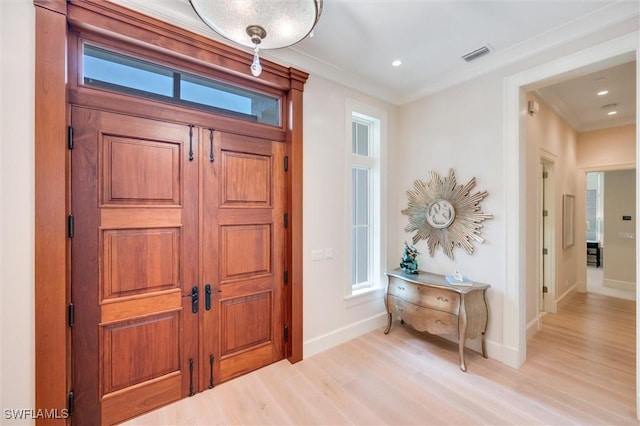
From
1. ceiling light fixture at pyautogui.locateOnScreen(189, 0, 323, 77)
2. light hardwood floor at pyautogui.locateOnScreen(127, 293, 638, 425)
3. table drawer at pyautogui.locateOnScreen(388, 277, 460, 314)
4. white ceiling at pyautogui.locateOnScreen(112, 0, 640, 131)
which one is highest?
white ceiling at pyautogui.locateOnScreen(112, 0, 640, 131)

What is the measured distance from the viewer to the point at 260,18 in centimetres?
127

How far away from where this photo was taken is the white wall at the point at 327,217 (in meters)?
2.79

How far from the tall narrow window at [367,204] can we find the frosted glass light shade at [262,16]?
6.79 ft

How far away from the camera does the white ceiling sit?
2006 millimetres

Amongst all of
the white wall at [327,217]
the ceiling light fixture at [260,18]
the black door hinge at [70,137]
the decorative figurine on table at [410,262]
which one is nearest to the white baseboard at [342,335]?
the white wall at [327,217]

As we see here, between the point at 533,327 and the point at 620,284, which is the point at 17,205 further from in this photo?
the point at 620,284

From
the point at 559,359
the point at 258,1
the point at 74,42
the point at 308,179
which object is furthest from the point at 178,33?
the point at 559,359

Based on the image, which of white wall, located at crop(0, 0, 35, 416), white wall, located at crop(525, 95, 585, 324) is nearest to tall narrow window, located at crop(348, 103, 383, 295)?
white wall, located at crop(525, 95, 585, 324)

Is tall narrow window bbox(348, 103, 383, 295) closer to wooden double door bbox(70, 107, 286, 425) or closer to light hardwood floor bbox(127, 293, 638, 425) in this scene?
light hardwood floor bbox(127, 293, 638, 425)

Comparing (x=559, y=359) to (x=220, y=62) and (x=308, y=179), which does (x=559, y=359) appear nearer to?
(x=308, y=179)

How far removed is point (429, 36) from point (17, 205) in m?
3.24

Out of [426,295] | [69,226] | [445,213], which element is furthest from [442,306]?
[69,226]

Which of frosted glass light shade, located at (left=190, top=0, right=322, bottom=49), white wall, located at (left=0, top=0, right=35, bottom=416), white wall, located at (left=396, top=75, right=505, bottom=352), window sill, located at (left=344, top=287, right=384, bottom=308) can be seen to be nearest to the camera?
frosted glass light shade, located at (left=190, top=0, right=322, bottom=49)

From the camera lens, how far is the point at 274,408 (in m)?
2.06
